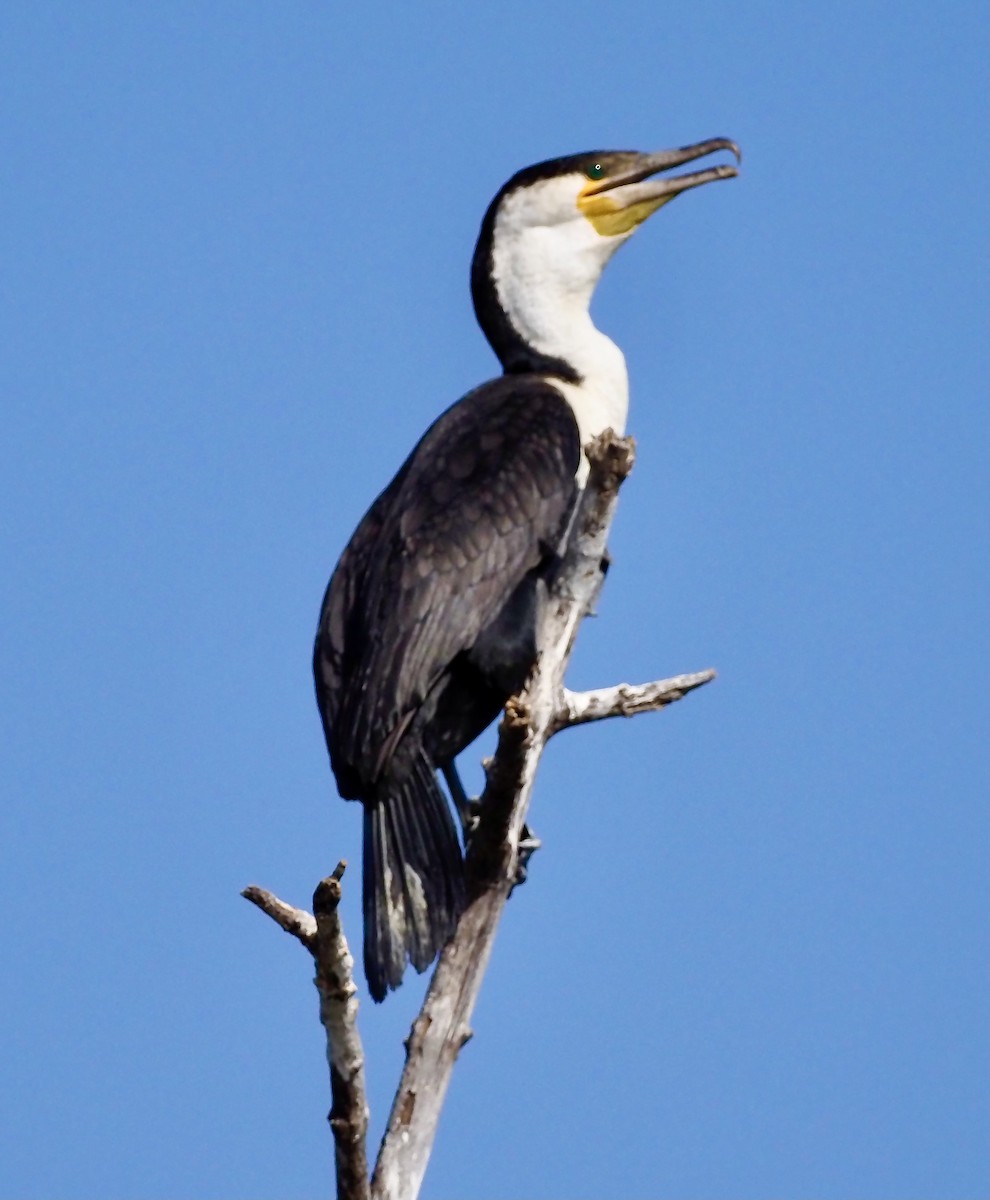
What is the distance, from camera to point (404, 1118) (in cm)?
418

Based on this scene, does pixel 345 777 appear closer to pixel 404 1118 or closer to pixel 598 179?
pixel 404 1118

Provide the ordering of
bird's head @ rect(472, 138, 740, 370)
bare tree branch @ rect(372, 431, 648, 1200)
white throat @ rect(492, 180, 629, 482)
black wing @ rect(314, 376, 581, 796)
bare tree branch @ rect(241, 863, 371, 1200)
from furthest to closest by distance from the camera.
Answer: bird's head @ rect(472, 138, 740, 370) → white throat @ rect(492, 180, 629, 482) → black wing @ rect(314, 376, 581, 796) → bare tree branch @ rect(372, 431, 648, 1200) → bare tree branch @ rect(241, 863, 371, 1200)

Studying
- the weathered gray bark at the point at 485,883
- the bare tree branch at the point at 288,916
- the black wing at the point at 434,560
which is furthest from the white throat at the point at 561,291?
the bare tree branch at the point at 288,916

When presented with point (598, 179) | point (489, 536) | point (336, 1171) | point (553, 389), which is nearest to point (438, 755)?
point (489, 536)

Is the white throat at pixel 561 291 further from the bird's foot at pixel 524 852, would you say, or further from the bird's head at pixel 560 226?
the bird's foot at pixel 524 852

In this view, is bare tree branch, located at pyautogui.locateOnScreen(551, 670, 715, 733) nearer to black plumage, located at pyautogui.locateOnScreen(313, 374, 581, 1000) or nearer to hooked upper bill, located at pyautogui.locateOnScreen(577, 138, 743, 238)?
black plumage, located at pyautogui.locateOnScreen(313, 374, 581, 1000)

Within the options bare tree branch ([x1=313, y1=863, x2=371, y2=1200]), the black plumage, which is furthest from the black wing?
bare tree branch ([x1=313, y1=863, x2=371, y2=1200])

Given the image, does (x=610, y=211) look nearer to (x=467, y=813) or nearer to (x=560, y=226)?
(x=560, y=226)

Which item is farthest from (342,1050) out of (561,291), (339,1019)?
(561,291)

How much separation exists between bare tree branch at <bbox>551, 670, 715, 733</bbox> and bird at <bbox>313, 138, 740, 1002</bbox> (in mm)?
419

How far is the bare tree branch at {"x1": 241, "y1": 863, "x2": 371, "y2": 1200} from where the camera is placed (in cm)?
379

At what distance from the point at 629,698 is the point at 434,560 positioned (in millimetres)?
647

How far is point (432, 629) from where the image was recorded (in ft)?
15.9

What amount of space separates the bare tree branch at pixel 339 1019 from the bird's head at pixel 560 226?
2390 mm
